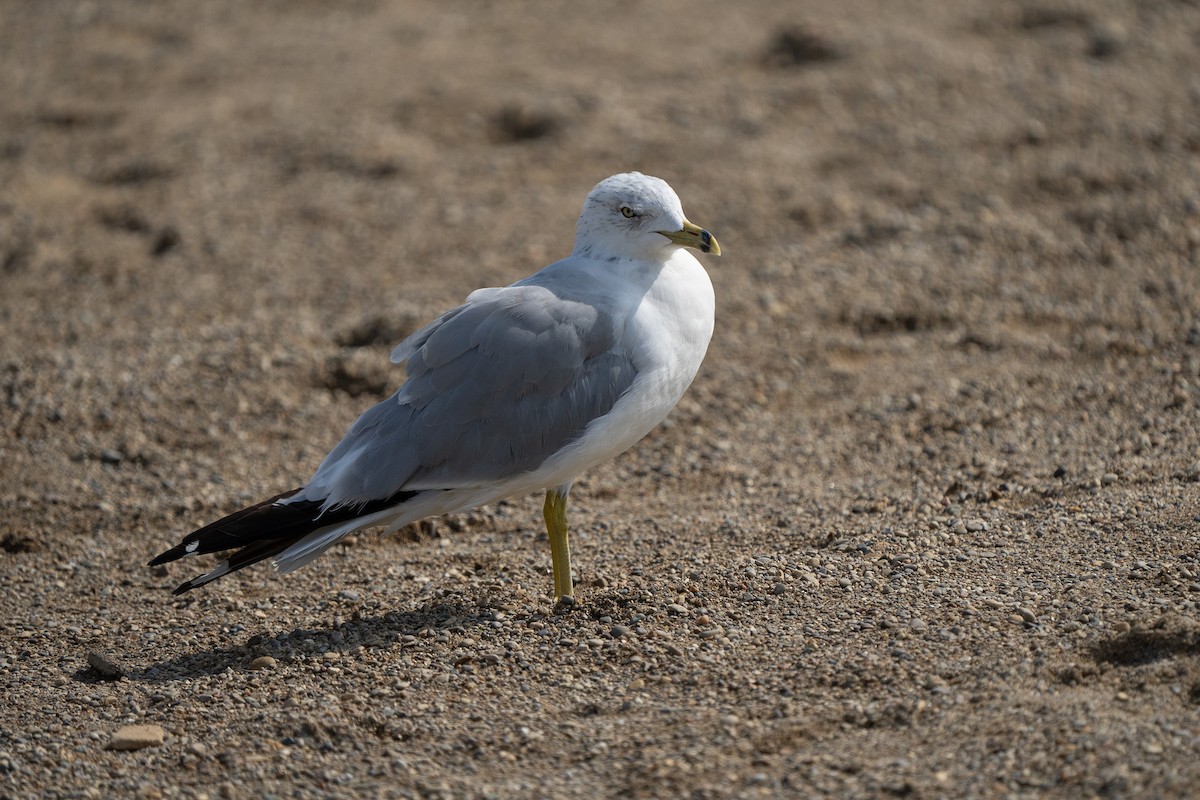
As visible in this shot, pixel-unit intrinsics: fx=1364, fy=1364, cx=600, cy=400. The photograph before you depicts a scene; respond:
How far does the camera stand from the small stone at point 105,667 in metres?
4.72

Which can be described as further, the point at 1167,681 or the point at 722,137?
the point at 722,137

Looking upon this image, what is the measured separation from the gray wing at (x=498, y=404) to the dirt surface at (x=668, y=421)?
1.87 ft

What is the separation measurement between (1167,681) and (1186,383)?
8.30 ft

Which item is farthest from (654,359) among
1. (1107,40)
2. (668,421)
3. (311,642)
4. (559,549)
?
(1107,40)

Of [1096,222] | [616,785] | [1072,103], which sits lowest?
[616,785]

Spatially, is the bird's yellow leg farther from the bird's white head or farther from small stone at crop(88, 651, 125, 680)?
small stone at crop(88, 651, 125, 680)

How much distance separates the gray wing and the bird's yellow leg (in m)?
0.32

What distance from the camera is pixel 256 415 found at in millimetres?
6629

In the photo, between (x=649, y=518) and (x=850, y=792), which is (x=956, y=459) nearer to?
(x=649, y=518)

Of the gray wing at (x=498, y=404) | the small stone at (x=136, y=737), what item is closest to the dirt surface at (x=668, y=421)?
the small stone at (x=136, y=737)

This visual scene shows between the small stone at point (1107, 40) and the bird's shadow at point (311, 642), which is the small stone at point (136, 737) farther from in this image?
the small stone at point (1107, 40)

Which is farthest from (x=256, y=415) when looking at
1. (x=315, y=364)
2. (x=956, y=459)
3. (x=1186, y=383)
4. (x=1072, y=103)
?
(x=1072, y=103)

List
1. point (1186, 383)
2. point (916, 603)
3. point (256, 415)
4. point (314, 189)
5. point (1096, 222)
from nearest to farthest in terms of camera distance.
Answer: point (916, 603) < point (1186, 383) < point (256, 415) < point (1096, 222) < point (314, 189)

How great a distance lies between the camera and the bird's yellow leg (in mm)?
4922
